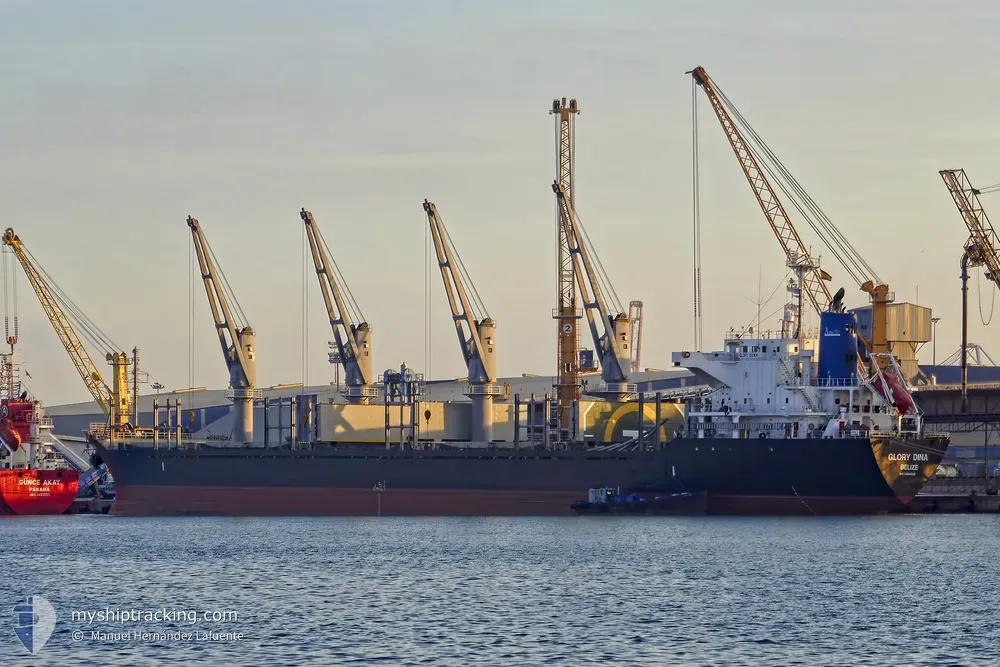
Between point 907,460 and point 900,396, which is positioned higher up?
point 900,396

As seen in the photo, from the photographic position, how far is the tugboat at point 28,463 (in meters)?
87.1

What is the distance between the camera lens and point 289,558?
54.8m

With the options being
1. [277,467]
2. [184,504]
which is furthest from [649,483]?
[184,504]

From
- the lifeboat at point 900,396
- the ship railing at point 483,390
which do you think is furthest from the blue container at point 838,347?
the ship railing at point 483,390

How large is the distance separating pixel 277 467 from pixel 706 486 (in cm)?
2211

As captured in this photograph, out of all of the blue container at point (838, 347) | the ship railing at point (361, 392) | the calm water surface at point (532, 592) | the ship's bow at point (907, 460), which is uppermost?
the blue container at point (838, 347)

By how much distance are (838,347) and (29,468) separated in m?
45.9

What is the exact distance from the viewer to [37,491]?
287 feet

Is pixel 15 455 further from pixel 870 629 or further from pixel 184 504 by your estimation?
pixel 870 629

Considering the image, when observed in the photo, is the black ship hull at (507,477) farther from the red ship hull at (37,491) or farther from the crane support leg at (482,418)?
the crane support leg at (482,418)

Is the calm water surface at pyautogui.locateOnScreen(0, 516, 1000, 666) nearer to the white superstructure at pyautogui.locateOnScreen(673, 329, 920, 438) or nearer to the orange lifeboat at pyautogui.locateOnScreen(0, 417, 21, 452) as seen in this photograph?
the white superstructure at pyautogui.locateOnScreen(673, 329, 920, 438)

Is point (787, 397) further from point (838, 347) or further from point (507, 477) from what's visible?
point (507, 477)

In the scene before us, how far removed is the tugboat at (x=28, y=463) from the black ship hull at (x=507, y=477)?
3824mm

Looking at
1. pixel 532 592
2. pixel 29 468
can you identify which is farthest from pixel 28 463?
pixel 532 592
